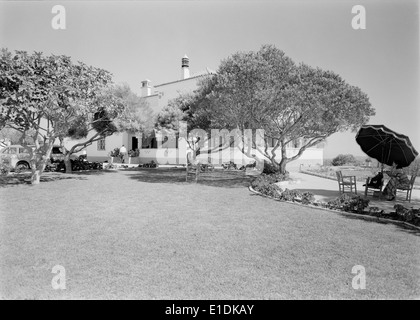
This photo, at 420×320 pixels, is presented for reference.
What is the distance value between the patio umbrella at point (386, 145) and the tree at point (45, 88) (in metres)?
12.5

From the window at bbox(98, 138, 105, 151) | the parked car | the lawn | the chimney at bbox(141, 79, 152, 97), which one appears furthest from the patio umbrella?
the chimney at bbox(141, 79, 152, 97)

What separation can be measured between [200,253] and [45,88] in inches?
389

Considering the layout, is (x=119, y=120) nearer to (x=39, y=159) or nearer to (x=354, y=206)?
(x=39, y=159)

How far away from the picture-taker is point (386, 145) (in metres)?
9.14

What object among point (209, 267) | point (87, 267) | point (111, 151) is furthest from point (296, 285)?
point (111, 151)

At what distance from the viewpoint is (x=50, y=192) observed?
403 inches

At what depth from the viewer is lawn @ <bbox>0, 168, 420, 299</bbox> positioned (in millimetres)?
3174

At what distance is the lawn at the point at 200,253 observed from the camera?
3174 millimetres

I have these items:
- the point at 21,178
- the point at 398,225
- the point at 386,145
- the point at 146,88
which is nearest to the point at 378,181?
the point at 386,145

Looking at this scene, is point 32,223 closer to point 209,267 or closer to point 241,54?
point 209,267
